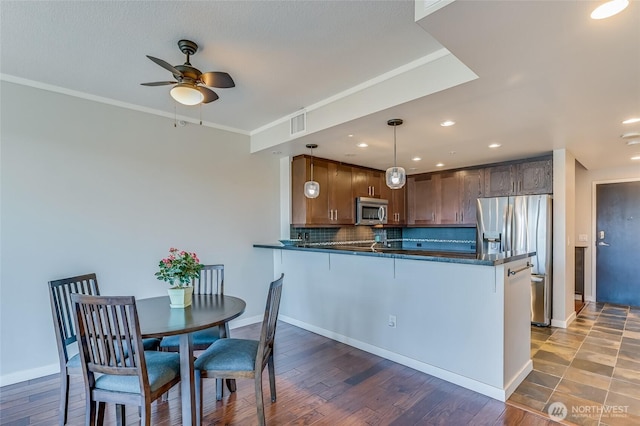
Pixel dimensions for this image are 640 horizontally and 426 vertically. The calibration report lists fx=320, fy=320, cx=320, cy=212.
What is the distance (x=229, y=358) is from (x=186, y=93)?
1845 millimetres

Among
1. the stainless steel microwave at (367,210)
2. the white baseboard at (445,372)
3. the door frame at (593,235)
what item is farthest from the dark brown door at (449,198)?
the white baseboard at (445,372)

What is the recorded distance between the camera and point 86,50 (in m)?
2.38

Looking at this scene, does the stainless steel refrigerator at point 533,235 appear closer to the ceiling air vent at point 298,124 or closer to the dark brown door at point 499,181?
the dark brown door at point 499,181

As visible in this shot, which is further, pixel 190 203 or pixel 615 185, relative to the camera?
pixel 615 185

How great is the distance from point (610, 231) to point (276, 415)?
6.29 meters

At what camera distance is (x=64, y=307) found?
246 centimetres

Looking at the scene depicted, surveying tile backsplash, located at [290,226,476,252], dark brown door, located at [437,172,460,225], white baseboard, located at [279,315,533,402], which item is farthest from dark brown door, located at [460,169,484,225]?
white baseboard, located at [279,315,533,402]

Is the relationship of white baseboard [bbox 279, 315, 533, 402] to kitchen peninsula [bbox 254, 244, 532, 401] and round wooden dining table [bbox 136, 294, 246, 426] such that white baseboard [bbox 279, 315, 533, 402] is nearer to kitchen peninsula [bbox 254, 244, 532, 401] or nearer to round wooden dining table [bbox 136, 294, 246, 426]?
kitchen peninsula [bbox 254, 244, 532, 401]

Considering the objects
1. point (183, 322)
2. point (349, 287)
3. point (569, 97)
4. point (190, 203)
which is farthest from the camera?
point (190, 203)

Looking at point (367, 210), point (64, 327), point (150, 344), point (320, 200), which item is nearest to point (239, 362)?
point (150, 344)

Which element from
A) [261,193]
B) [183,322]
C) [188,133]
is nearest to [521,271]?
[183,322]

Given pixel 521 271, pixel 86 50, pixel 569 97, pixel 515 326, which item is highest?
pixel 86 50

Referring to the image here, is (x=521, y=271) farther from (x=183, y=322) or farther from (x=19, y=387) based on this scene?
(x=19, y=387)

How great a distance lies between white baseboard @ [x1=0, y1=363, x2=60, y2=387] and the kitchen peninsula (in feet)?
8.71
